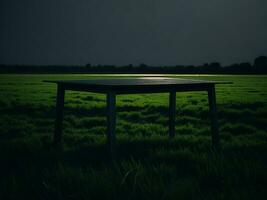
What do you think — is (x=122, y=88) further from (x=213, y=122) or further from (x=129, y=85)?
(x=213, y=122)

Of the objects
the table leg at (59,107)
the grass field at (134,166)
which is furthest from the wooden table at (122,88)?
the grass field at (134,166)

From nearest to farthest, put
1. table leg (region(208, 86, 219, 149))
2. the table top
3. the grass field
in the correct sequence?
the grass field
the table top
table leg (region(208, 86, 219, 149))

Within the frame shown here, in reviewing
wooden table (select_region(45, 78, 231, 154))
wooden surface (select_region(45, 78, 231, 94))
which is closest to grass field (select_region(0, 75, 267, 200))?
wooden table (select_region(45, 78, 231, 154))

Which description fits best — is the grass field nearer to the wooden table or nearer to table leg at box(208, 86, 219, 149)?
table leg at box(208, 86, 219, 149)

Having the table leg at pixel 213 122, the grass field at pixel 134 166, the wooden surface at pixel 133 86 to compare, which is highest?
the wooden surface at pixel 133 86

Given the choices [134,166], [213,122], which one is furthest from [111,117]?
[213,122]

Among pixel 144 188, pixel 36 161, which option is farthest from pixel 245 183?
pixel 36 161

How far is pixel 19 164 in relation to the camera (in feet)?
10.8

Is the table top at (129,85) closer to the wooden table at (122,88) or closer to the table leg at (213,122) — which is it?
the wooden table at (122,88)

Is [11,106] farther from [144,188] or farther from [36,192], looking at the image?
[144,188]

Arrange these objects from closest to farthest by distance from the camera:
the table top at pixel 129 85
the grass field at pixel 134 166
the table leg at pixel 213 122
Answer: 1. the grass field at pixel 134 166
2. the table top at pixel 129 85
3. the table leg at pixel 213 122

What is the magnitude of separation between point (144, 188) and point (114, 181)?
1.00 feet

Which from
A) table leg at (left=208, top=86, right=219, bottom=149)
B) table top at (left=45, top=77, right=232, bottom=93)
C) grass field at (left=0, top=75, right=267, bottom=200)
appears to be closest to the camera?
grass field at (left=0, top=75, right=267, bottom=200)

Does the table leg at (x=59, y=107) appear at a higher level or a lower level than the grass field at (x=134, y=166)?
higher
